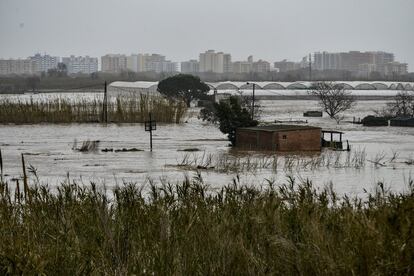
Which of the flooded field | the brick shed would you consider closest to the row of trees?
the flooded field

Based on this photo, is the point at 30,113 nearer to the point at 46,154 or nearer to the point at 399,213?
the point at 46,154

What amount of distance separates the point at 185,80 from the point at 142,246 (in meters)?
61.2

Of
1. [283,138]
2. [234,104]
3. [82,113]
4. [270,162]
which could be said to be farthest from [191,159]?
[82,113]

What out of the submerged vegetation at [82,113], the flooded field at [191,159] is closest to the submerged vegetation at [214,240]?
the flooded field at [191,159]

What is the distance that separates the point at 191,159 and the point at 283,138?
18.1 ft

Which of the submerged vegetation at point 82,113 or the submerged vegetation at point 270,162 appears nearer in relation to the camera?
the submerged vegetation at point 270,162

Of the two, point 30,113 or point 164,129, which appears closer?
point 164,129

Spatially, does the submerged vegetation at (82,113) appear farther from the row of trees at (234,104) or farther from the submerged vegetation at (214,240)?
the submerged vegetation at (214,240)

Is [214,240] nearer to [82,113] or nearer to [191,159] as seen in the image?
[191,159]

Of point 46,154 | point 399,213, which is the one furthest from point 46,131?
point 399,213

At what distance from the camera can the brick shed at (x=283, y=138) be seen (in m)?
34.8

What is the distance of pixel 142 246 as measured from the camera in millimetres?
9578

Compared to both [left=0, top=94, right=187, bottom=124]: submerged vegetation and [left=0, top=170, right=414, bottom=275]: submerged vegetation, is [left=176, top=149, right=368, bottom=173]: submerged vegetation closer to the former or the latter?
[left=0, top=170, right=414, bottom=275]: submerged vegetation

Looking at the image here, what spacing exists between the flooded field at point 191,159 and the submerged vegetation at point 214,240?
5977 mm
